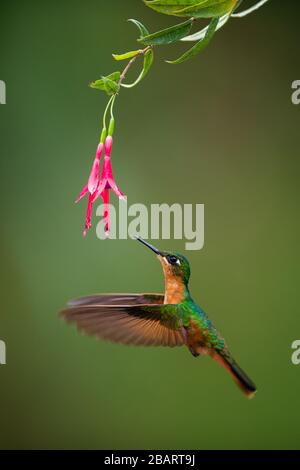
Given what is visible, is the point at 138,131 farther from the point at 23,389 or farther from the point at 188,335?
the point at 188,335

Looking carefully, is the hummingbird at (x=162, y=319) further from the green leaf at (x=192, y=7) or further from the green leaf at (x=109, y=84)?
the green leaf at (x=192, y=7)

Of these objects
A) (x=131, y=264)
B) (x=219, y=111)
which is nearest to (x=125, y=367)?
(x=131, y=264)

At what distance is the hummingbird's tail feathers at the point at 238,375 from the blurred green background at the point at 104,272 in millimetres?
1405

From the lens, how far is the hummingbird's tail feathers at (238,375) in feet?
3.92

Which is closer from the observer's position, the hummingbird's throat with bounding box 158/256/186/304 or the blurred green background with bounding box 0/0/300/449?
the hummingbird's throat with bounding box 158/256/186/304

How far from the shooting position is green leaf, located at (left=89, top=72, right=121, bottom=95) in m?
0.90

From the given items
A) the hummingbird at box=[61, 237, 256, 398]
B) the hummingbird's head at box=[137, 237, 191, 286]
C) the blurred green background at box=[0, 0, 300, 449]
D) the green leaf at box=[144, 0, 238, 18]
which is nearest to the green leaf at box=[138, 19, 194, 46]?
the green leaf at box=[144, 0, 238, 18]

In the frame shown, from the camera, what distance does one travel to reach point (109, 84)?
907 mm

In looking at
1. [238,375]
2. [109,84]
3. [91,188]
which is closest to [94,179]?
[91,188]

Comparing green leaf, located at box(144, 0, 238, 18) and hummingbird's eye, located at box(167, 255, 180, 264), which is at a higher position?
green leaf, located at box(144, 0, 238, 18)

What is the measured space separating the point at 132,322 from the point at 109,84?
467 mm

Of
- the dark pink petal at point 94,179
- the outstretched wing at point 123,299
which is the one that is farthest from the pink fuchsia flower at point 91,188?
the outstretched wing at point 123,299

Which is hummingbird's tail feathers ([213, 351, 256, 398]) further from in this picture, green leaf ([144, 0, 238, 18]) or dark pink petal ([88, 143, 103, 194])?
green leaf ([144, 0, 238, 18])

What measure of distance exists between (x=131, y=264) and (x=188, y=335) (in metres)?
1.42
